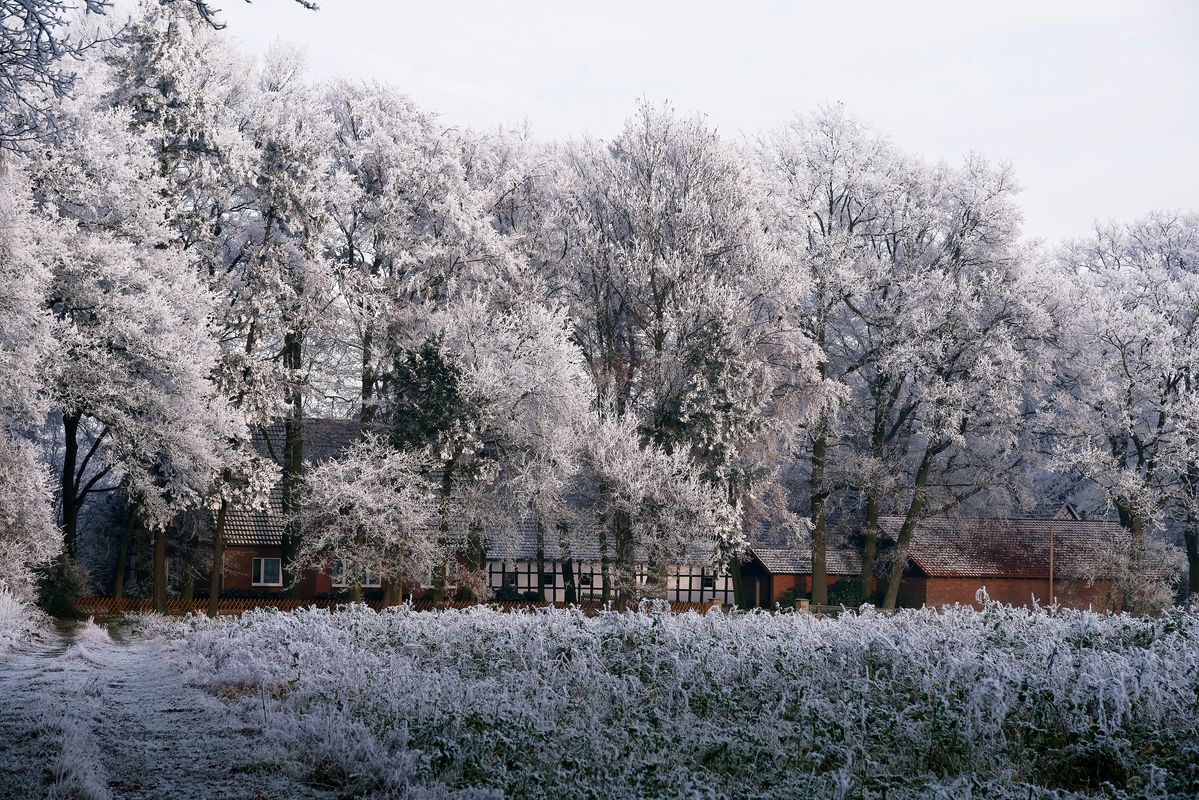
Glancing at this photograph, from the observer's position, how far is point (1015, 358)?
129 feet

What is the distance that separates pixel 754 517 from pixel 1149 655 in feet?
89.6

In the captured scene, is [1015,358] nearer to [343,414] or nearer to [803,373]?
[803,373]

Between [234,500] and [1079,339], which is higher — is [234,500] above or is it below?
below

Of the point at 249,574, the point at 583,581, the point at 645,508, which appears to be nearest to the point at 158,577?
the point at 249,574

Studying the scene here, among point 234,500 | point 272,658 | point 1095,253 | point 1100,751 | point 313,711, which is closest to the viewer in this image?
point 1100,751

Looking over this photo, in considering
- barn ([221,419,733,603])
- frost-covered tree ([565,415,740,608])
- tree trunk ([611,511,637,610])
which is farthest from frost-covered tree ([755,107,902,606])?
tree trunk ([611,511,637,610])

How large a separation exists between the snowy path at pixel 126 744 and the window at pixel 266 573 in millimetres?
28686

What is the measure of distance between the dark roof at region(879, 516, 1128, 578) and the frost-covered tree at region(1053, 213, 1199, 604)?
2.49 m

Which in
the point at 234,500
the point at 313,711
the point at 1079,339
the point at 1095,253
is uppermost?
the point at 1095,253

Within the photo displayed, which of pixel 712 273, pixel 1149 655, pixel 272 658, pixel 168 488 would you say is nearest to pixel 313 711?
pixel 272 658

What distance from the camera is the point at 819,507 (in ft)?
136

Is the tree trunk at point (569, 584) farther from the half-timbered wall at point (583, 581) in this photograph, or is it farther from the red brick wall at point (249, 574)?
the red brick wall at point (249, 574)

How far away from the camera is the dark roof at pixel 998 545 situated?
45.3 m

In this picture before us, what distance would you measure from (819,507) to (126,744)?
3317 cm
